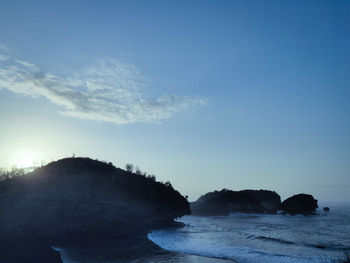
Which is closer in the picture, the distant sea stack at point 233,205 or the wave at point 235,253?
the wave at point 235,253

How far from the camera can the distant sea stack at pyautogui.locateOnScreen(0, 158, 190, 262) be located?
3738cm

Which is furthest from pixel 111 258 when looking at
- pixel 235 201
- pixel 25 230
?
pixel 235 201

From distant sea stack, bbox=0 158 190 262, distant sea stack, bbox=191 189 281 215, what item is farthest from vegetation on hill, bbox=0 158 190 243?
distant sea stack, bbox=191 189 281 215

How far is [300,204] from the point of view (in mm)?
129000

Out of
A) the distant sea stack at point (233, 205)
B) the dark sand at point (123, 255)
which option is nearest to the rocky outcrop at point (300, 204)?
the distant sea stack at point (233, 205)

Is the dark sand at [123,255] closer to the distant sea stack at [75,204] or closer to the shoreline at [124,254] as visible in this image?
the shoreline at [124,254]

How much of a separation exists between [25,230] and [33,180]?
350 inches

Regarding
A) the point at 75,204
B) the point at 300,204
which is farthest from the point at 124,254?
the point at 300,204

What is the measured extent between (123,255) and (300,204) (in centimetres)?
12781

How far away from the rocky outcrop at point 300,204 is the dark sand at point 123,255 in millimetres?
115885

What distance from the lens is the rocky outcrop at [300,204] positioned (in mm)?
127425

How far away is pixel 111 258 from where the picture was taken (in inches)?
953

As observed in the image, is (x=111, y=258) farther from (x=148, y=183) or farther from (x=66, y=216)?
(x=148, y=183)

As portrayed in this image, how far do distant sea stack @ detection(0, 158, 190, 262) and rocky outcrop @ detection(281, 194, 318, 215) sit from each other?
95.7m
